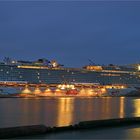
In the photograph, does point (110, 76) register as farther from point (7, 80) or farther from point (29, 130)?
point (29, 130)

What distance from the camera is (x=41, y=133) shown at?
1258cm

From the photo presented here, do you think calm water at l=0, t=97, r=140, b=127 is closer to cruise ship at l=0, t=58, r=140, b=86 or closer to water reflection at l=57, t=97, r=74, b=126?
water reflection at l=57, t=97, r=74, b=126

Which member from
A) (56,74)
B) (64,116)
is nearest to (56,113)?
(64,116)

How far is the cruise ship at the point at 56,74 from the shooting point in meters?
95.4

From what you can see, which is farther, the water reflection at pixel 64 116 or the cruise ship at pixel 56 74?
the cruise ship at pixel 56 74

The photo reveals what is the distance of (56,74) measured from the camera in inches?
3893

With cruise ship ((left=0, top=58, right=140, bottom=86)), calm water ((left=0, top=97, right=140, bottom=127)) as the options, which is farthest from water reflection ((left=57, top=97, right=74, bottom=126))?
cruise ship ((left=0, top=58, right=140, bottom=86))

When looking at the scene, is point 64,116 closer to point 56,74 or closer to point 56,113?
point 56,113

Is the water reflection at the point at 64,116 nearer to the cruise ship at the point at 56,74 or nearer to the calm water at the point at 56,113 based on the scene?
the calm water at the point at 56,113

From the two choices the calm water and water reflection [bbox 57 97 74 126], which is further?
the calm water

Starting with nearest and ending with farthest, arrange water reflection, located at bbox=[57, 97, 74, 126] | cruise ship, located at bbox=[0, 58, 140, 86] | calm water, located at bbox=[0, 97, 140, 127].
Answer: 1. water reflection, located at bbox=[57, 97, 74, 126]
2. calm water, located at bbox=[0, 97, 140, 127]
3. cruise ship, located at bbox=[0, 58, 140, 86]

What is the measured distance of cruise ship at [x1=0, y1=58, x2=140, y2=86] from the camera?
3757 inches

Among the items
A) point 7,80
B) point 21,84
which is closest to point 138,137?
point 21,84

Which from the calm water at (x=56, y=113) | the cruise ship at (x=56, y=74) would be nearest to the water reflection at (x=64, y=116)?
the calm water at (x=56, y=113)
